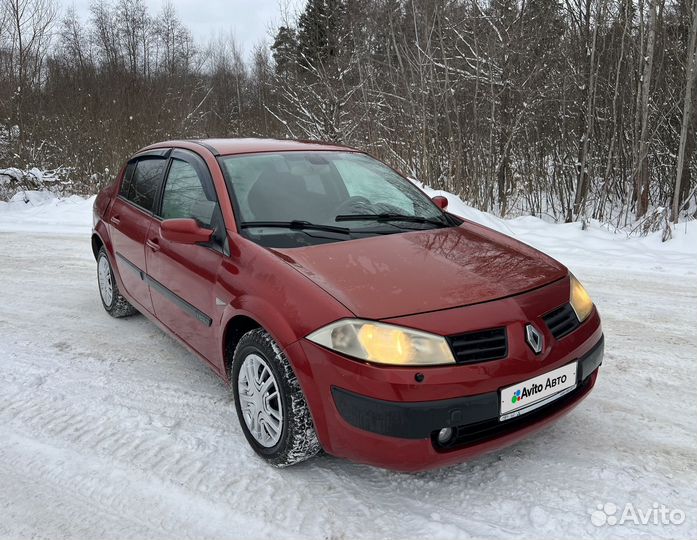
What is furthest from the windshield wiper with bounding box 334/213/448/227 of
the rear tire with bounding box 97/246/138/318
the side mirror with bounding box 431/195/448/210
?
the rear tire with bounding box 97/246/138/318

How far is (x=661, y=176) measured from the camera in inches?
396

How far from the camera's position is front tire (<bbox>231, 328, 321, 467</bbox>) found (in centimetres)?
237

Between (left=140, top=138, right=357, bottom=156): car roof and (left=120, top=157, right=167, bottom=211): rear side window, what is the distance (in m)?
0.21

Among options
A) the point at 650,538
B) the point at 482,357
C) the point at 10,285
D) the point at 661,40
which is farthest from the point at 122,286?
the point at 661,40

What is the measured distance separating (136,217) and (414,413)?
284 cm

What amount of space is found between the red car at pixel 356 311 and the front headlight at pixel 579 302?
0.04 ft

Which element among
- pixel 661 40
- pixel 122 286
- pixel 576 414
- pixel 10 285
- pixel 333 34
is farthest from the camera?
pixel 333 34

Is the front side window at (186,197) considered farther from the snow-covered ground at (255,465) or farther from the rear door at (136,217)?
Result: the snow-covered ground at (255,465)

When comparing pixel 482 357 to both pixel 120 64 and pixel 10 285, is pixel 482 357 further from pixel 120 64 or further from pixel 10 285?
pixel 120 64

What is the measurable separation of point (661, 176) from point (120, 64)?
55.0ft

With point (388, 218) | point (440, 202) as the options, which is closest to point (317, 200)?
point (388, 218)

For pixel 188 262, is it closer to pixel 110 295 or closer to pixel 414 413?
pixel 414 413

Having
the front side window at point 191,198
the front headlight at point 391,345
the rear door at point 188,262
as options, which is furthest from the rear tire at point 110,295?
the front headlight at point 391,345

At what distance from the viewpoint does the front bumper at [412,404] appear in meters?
2.06
